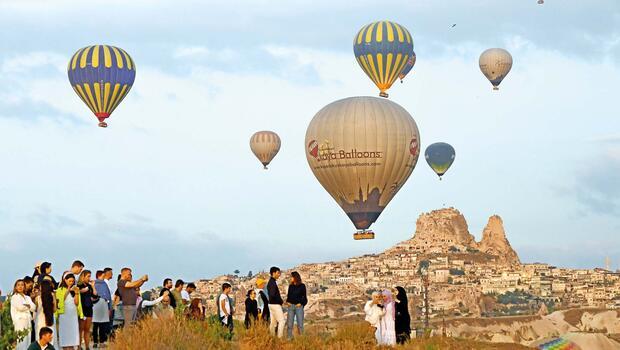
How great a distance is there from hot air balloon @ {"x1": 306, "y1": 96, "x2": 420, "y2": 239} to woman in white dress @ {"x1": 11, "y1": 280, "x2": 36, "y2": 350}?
4699 centimetres

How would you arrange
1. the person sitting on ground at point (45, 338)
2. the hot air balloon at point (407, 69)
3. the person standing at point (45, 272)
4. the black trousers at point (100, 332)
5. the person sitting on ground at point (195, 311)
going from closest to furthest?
the person sitting on ground at point (45, 338)
the person standing at point (45, 272)
the black trousers at point (100, 332)
the person sitting on ground at point (195, 311)
the hot air balloon at point (407, 69)

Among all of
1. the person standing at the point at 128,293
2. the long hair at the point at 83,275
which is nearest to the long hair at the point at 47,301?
the long hair at the point at 83,275

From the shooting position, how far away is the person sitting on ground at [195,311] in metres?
27.0

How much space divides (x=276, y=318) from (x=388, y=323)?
2907mm

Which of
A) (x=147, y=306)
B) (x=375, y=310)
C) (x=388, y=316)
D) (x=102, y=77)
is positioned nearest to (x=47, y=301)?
(x=147, y=306)

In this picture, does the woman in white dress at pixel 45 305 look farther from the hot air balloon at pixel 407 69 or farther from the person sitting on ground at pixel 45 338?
the hot air balloon at pixel 407 69

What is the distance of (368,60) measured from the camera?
7962 cm

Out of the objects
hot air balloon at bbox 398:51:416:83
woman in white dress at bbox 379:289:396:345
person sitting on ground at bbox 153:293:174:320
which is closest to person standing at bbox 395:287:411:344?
woman in white dress at bbox 379:289:396:345

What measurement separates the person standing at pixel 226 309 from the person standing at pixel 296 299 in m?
1.31

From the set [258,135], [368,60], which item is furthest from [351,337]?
[258,135]

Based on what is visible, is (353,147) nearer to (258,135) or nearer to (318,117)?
(318,117)

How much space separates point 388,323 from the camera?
1035 inches

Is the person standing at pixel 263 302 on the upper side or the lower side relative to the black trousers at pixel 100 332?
upper

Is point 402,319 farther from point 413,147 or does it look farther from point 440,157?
point 440,157
